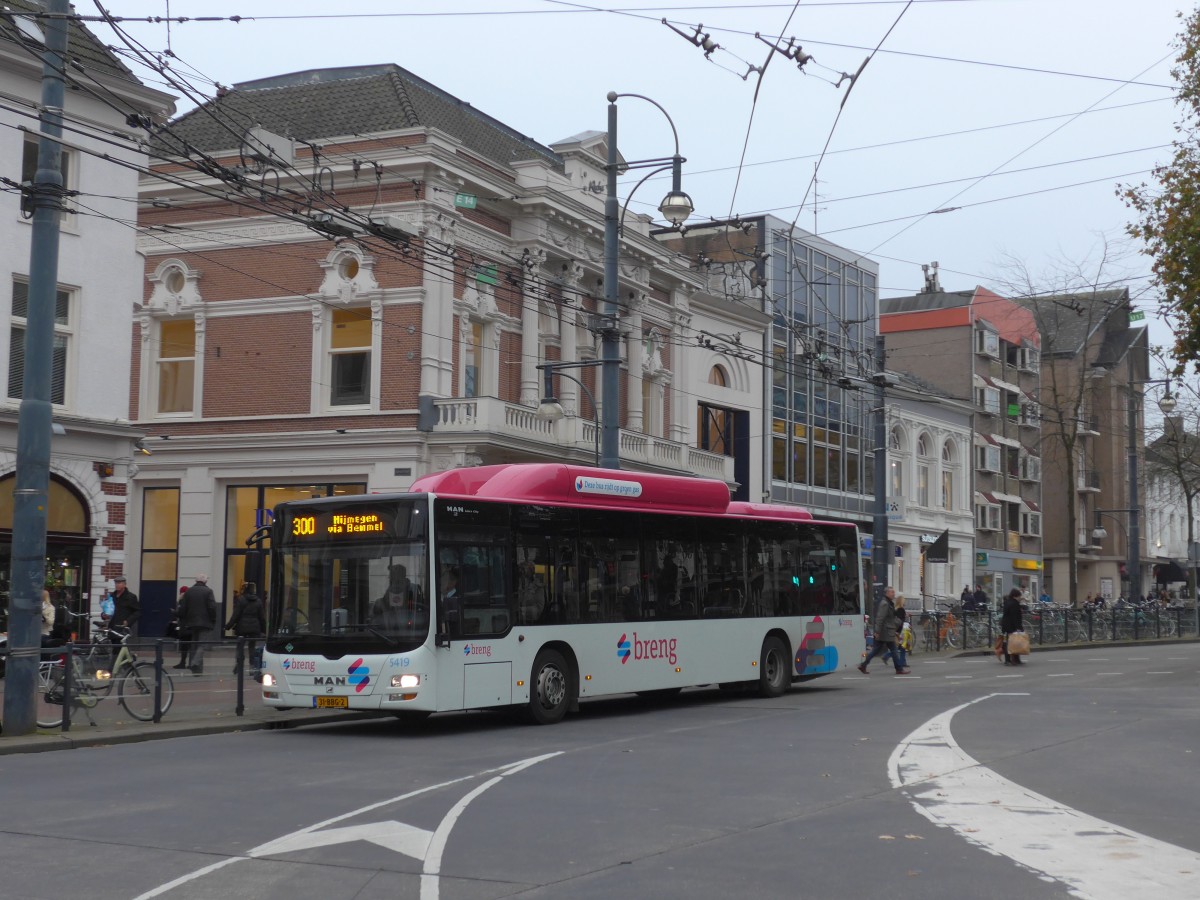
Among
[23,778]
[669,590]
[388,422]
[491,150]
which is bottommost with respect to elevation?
[23,778]

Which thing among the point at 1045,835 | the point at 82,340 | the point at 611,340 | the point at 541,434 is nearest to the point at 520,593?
the point at 611,340

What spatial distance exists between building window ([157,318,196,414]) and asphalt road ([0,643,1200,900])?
797 inches

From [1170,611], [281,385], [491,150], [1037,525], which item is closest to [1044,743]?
[281,385]

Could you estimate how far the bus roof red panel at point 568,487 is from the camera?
18547mm

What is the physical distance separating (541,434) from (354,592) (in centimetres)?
1835

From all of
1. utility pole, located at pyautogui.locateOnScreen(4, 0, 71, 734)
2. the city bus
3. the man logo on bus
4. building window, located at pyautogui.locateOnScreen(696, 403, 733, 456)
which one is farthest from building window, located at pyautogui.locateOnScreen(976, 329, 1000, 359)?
utility pole, located at pyautogui.locateOnScreen(4, 0, 71, 734)

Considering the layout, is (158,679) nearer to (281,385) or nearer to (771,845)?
(771,845)

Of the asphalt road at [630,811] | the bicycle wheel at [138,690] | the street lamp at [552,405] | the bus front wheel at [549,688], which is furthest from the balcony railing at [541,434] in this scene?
the bicycle wheel at [138,690]

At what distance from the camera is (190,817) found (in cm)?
1051

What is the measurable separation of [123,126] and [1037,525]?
5441 centimetres

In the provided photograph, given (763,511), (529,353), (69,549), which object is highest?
(529,353)

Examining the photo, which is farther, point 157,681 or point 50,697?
point 157,681

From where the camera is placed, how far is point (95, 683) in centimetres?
1703

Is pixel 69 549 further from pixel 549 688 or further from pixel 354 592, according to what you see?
pixel 549 688
